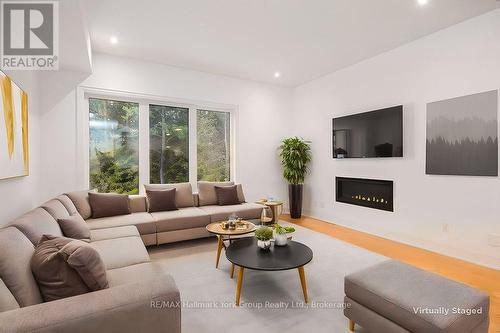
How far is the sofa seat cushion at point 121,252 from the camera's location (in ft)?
6.88

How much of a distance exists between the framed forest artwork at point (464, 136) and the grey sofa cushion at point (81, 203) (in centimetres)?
472

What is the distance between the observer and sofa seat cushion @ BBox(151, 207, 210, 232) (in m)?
3.61

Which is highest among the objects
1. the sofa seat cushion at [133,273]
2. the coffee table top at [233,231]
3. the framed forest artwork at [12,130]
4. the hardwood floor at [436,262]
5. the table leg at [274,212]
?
the framed forest artwork at [12,130]

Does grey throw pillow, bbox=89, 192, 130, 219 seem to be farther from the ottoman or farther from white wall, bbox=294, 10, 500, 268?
white wall, bbox=294, 10, 500, 268

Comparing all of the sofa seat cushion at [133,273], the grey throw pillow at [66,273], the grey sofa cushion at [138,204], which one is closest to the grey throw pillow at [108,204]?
the grey sofa cushion at [138,204]

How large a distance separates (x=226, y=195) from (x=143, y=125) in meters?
1.94

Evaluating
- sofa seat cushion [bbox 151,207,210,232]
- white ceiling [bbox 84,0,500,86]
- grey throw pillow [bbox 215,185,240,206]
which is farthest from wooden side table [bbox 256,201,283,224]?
white ceiling [bbox 84,0,500,86]

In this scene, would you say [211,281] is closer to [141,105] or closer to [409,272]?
[409,272]

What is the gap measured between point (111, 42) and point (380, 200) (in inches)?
190

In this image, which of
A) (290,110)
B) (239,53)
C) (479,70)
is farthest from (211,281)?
(290,110)

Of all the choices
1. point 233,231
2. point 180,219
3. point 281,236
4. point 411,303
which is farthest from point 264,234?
point 180,219

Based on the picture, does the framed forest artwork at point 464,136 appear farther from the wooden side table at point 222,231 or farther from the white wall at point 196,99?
the white wall at point 196,99

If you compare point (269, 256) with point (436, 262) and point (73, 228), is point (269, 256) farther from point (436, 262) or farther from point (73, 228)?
point (436, 262)

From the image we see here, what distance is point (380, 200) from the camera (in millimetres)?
4254
